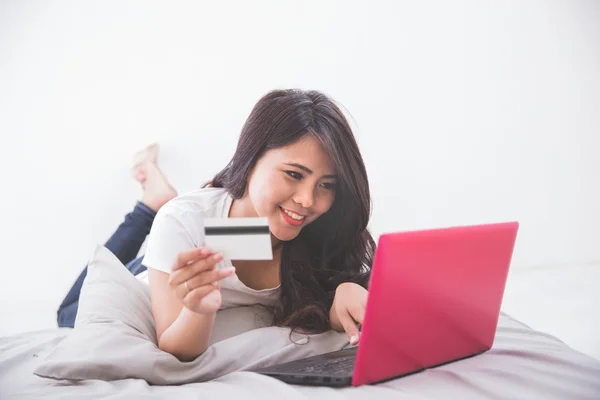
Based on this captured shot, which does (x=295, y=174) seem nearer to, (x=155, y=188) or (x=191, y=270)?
(x=191, y=270)

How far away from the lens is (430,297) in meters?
0.86

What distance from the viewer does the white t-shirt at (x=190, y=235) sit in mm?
1168

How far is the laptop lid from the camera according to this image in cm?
78

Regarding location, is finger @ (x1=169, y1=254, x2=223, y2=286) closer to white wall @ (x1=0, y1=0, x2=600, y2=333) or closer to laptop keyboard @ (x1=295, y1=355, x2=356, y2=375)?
laptop keyboard @ (x1=295, y1=355, x2=356, y2=375)

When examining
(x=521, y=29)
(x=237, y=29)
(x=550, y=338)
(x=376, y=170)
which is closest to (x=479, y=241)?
(x=550, y=338)

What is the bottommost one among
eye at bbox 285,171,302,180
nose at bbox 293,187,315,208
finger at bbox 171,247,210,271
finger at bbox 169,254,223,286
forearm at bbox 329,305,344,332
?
forearm at bbox 329,305,344,332

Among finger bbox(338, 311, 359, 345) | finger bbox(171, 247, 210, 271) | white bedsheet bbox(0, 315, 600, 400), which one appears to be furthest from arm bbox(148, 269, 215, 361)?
finger bbox(338, 311, 359, 345)

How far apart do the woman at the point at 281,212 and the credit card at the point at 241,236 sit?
26cm

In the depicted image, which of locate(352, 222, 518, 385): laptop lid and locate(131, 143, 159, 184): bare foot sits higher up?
locate(131, 143, 159, 184): bare foot

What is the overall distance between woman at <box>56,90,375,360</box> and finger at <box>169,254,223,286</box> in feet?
0.62

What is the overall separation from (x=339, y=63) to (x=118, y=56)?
0.91m

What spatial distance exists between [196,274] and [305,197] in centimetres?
41

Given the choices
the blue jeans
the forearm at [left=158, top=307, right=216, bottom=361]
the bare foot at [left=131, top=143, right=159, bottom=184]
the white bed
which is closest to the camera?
the white bed

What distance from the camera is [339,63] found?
2.40m
